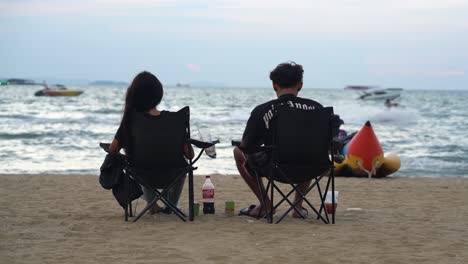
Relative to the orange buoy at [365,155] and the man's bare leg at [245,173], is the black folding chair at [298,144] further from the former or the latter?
the orange buoy at [365,155]

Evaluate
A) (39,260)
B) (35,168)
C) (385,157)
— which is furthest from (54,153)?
(39,260)

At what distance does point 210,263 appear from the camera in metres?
3.75

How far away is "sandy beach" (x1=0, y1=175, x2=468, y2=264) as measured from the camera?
3.93 m

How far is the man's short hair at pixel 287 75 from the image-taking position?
4.89m

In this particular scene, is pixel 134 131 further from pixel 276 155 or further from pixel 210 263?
pixel 210 263

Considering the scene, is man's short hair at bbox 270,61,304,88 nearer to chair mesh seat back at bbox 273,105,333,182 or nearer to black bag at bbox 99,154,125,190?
chair mesh seat back at bbox 273,105,333,182

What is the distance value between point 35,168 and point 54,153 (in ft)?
10.7

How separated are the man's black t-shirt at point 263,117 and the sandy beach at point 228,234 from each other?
22.9 inches

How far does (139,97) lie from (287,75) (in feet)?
3.40

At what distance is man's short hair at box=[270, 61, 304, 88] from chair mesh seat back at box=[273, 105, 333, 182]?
217 millimetres

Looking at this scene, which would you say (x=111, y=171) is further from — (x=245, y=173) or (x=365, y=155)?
(x=365, y=155)

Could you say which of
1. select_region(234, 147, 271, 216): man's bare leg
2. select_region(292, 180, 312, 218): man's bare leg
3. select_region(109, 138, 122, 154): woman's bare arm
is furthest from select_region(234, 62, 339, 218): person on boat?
select_region(109, 138, 122, 154): woman's bare arm

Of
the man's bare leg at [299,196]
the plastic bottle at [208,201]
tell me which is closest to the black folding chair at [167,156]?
the plastic bottle at [208,201]

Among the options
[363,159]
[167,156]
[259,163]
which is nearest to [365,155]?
[363,159]
